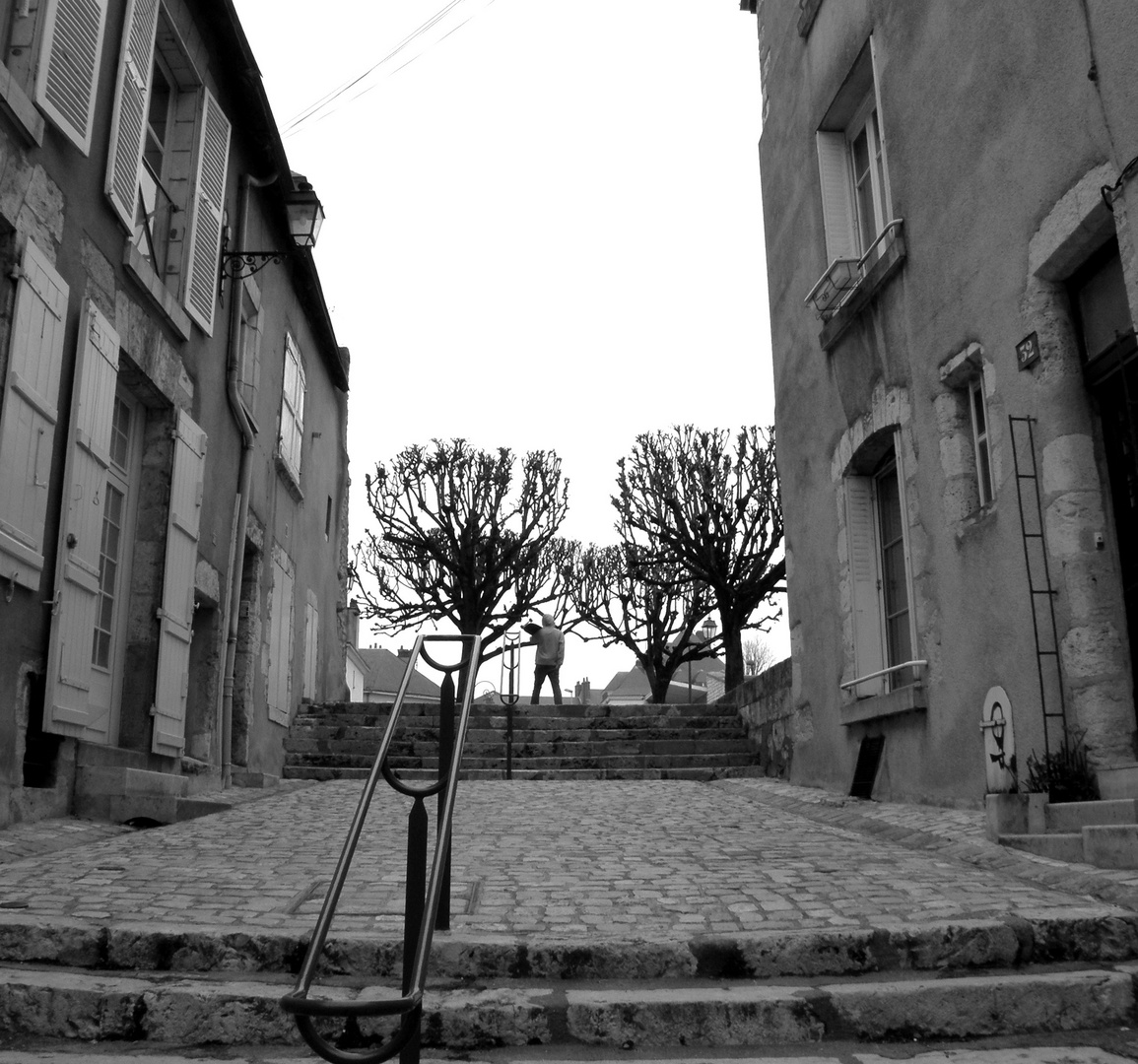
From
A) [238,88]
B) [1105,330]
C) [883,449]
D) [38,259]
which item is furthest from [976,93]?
[238,88]

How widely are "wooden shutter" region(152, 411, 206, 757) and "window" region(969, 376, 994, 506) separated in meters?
5.05

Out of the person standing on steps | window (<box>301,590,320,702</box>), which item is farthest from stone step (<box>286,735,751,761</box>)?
the person standing on steps

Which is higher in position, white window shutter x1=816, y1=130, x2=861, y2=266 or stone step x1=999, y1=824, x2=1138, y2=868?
white window shutter x1=816, y1=130, x2=861, y2=266

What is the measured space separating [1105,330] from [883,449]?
8.45 ft

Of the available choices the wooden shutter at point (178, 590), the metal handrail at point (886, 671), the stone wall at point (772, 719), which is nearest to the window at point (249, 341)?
the wooden shutter at point (178, 590)

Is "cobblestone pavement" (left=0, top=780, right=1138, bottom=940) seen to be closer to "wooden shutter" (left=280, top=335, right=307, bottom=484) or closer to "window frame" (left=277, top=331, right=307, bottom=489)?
"window frame" (left=277, top=331, right=307, bottom=489)

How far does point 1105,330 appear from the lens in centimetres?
531

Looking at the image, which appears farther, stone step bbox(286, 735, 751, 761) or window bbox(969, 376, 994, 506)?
stone step bbox(286, 735, 751, 761)

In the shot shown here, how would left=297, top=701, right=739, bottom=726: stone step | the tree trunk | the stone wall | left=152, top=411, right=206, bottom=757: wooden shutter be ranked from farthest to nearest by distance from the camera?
the tree trunk
left=297, top=701, right=739, bottom=726: stone step
the stone wall
left=152, top=411, right=206, bottom=757: wooden shutter

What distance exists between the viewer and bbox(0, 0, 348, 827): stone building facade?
5.71 meters

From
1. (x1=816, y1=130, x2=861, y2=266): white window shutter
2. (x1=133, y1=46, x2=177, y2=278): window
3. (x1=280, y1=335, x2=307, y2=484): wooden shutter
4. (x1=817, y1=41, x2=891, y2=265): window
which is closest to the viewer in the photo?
(x1=133, y1=46, x2=177, y2=278): window

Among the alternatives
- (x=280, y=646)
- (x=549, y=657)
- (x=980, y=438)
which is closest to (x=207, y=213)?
(x=280, y=646)

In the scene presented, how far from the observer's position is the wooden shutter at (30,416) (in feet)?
17.8

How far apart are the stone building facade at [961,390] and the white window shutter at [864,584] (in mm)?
15
